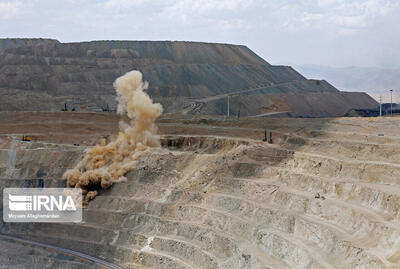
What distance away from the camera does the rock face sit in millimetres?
120062

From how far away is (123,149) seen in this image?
7125 centimetres

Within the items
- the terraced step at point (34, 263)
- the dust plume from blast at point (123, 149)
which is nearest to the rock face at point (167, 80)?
the dust plume from blast at point (123, 149)

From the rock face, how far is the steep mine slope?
4170cm

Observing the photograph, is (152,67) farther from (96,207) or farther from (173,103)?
(96,207)

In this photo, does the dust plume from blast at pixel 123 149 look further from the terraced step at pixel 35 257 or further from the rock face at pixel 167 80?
the rock face at pixel 167 80

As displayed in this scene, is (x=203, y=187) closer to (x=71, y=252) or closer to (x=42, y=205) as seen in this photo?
(x=71, y=252)

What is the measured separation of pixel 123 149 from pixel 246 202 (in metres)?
22.1

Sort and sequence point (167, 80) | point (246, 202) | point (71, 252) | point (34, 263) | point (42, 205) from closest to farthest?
point (246, 202) < point (34, 263) < point (71, 252) < point (42, 205) < point (167, 80)

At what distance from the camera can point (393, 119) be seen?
2876 inches

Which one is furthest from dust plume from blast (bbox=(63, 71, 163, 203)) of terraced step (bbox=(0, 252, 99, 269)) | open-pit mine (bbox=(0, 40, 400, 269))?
terraced step (bbox=(0, 252, 99, 269))

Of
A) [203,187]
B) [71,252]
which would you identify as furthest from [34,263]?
[203,187]

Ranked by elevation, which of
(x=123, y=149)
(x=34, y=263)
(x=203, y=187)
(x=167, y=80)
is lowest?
(x=34, y=263)

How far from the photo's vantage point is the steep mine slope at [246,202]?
4362cm

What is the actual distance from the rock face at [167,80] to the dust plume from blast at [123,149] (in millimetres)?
37253
